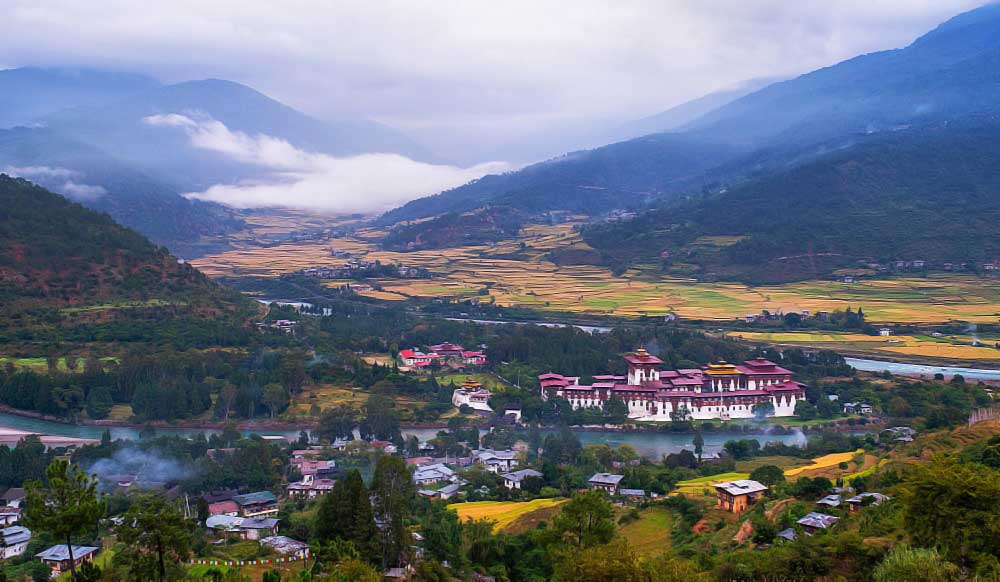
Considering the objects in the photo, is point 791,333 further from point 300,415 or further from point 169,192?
point 169,192

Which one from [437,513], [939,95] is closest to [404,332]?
[437,513]

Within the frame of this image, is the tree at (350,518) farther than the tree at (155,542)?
Yes

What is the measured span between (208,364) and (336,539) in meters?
23.7

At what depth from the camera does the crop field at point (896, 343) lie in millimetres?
42000

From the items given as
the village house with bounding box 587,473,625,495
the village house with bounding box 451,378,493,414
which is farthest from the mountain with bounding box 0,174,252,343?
the village house with bounding box 587,473,625,495

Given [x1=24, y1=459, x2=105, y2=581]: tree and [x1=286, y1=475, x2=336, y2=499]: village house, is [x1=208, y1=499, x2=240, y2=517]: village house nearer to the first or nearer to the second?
[x1=286, y1=475, x2=336, y2=499]: village house

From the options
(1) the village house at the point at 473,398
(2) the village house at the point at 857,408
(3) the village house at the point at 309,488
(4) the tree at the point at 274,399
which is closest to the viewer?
(3) the village house at the point at 309,488

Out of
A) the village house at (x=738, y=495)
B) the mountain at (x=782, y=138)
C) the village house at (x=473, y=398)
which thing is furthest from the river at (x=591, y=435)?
the mountain at (x=782, y=138)

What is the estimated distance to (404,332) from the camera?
50.5 meters

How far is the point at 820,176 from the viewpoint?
89750mm

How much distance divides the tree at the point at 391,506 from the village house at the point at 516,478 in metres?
6.80

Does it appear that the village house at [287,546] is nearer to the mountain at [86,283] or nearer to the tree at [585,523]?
the tree at [585,523]

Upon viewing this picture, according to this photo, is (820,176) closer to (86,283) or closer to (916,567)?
(86,283)

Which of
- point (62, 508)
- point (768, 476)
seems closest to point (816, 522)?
point (768, 476)
